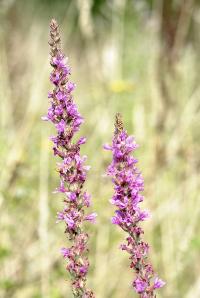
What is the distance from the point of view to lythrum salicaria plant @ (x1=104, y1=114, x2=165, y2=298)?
4.98 ft

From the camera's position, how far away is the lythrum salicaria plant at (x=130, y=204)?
1.52m

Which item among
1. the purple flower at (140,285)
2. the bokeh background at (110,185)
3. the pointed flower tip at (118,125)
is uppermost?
the bokeh background at (110,185)

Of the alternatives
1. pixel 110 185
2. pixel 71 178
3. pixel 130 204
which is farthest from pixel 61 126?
pixel 110 185

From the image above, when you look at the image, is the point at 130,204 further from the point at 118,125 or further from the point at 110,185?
the point at 110,185

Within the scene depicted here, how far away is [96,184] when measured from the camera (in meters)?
4.79

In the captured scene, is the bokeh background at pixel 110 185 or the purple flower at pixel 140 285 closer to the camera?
the purple flower at pixel 140 285

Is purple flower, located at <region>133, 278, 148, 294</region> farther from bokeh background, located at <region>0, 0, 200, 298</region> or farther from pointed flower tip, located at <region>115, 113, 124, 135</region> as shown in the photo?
bokeh background, located at <region>0, 0, 200, 298</region>

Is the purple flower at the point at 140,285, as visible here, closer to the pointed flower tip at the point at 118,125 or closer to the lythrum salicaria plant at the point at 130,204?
the lythrum salicaria plant at the point at 130,204

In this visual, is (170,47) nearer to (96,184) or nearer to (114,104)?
(114,104)

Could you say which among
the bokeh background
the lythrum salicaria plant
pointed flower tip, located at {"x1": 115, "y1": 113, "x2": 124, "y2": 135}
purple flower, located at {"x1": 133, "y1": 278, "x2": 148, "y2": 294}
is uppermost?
the bokeh background

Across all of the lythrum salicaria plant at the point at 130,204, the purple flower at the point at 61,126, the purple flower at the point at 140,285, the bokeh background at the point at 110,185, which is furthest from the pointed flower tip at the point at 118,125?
the bokeh background at the point at 110,185

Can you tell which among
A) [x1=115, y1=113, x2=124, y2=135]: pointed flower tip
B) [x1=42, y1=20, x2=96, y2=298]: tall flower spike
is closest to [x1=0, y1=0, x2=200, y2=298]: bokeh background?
[x1=42, y1=20, x2=96, y2=298]: tall flower spike

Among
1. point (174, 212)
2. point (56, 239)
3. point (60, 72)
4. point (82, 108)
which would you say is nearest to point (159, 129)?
point (174, 212)

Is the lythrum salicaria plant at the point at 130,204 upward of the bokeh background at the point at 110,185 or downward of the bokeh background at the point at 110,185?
downward
